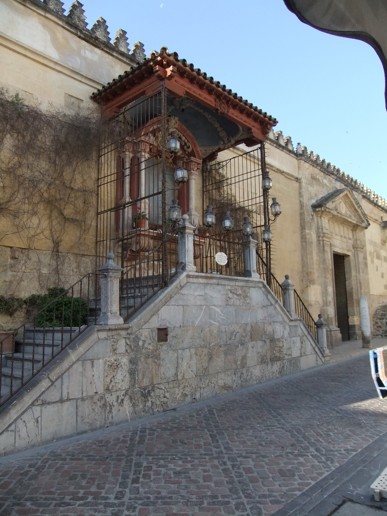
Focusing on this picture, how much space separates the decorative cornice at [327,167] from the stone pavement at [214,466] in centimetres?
1102

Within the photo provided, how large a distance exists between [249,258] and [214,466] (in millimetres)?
5187

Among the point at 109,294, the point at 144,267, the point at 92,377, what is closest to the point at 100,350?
the point at 92,377

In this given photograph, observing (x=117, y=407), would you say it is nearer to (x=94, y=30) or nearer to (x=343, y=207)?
(x=94, y=30)

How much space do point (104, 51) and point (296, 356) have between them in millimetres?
8079

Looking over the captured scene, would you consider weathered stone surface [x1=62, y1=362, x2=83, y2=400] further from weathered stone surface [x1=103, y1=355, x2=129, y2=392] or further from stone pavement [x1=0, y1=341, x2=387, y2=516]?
stone pavement [x1=0, y1=341, x2=387, y2=516]

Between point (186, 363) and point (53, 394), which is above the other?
point (186, 363)

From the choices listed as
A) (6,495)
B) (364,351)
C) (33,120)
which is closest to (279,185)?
(364,351)

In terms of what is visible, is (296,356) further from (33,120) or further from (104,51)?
(104,51)

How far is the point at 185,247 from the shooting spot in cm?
685

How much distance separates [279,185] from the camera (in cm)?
1444

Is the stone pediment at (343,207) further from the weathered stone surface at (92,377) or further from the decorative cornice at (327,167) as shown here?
the weathered stone surface at (92,377)

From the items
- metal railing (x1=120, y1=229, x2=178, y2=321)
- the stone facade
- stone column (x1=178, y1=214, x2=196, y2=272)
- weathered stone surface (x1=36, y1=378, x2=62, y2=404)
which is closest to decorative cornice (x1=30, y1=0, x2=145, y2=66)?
metal railing (x1=120, y1=229, x2=178, y2=321)

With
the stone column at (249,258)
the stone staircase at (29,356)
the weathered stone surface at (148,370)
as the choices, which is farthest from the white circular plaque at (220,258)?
the stone staircase at (29,356)

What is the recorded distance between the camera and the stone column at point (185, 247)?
6785 mm
